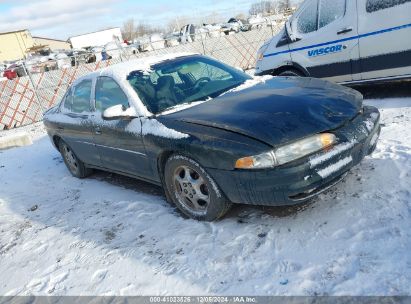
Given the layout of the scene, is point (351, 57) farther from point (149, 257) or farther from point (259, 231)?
point (149, 257)

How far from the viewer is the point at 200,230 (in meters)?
3.67

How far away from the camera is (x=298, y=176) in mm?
3084

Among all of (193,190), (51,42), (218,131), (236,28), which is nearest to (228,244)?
(193,190)

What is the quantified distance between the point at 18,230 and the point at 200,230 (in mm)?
2329

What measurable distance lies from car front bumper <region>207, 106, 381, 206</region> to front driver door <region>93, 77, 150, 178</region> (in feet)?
3.60

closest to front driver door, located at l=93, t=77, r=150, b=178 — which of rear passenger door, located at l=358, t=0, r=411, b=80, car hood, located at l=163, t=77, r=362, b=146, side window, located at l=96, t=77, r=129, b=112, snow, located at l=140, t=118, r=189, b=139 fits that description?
side window, located at l=96, t=77, r=129, b=112

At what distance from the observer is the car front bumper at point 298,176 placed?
309 centimetres

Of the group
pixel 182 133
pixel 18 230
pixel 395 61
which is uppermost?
pixel 182 133

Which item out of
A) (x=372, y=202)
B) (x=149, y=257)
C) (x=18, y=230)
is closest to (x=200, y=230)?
(x=149, y=257)

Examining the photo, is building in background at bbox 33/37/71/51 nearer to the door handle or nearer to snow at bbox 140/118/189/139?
the door handle

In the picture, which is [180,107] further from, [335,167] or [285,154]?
[335,167]

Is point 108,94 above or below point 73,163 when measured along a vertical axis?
above

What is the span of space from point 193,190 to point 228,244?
631 mm

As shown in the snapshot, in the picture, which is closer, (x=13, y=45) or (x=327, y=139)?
(x=327, y=139)
